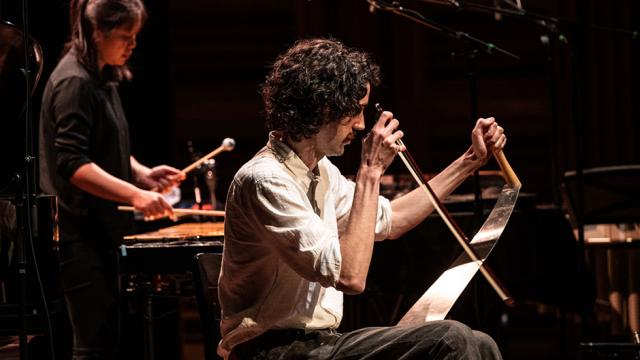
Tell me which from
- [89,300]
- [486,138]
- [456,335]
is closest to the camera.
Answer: [456,335]

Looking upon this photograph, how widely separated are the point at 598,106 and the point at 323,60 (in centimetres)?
341

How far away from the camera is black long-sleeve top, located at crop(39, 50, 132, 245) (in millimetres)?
3291

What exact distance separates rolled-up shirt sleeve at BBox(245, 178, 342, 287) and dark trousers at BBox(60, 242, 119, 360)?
123 cm

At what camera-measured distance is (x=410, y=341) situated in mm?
2082

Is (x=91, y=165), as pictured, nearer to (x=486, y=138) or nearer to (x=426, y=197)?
(x=426, y=197)

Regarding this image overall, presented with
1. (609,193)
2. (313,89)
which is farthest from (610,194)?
(313,89)

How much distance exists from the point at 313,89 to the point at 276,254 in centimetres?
41

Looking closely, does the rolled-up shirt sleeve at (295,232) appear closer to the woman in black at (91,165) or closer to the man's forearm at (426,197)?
the man's forearm at (426,197)

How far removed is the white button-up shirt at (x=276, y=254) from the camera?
2.13 metres

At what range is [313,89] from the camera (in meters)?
2.31

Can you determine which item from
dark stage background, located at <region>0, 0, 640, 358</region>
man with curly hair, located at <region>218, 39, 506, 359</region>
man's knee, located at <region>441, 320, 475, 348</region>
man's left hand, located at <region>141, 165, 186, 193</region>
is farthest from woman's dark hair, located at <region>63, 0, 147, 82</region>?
man's knee, located at <region>441, 320, 475, 348</region>

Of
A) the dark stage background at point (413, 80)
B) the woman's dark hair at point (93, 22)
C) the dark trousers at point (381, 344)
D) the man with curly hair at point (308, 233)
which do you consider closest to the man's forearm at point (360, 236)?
the man with curly hair at point (308, 233)

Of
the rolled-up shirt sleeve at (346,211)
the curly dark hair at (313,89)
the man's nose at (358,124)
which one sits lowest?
the rolled-up shirt sleeve at (346,211)

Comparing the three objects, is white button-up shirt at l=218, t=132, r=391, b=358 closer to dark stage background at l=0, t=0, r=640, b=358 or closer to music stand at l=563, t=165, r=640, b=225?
music stand at l=563, t=165, r=640, b=225
